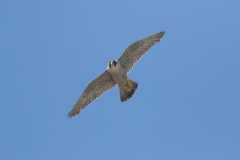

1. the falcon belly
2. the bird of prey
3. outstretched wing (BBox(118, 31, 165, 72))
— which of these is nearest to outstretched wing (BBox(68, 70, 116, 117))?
the bird of prey

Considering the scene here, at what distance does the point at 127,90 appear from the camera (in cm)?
2111

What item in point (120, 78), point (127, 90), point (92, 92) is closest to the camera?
point (120, 78)

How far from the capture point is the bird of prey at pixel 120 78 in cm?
2064

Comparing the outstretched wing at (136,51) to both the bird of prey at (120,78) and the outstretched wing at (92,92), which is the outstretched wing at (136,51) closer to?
the bird of prey at (120,78)

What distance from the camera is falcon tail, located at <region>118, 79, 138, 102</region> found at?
21078 mm

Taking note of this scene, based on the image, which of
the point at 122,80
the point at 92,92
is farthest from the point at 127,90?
the point at 92,92

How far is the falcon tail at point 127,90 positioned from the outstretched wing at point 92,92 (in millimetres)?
387

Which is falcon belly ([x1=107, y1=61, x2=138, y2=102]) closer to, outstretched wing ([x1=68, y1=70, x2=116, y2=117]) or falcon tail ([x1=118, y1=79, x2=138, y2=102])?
falcon tail ([x1=118, y1=79, x2=138, y2=102])

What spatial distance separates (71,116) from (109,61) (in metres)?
2.52

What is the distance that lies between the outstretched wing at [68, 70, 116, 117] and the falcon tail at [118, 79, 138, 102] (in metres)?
0.39

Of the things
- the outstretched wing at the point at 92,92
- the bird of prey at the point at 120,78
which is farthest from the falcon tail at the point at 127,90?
the outstretched wing at the point at 92,92

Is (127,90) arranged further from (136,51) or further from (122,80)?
(136,51)

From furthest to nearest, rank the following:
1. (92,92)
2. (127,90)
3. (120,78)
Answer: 1. (92,92)
2. (127,90)
3. (120,78)

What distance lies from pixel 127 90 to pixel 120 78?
1.97ft
